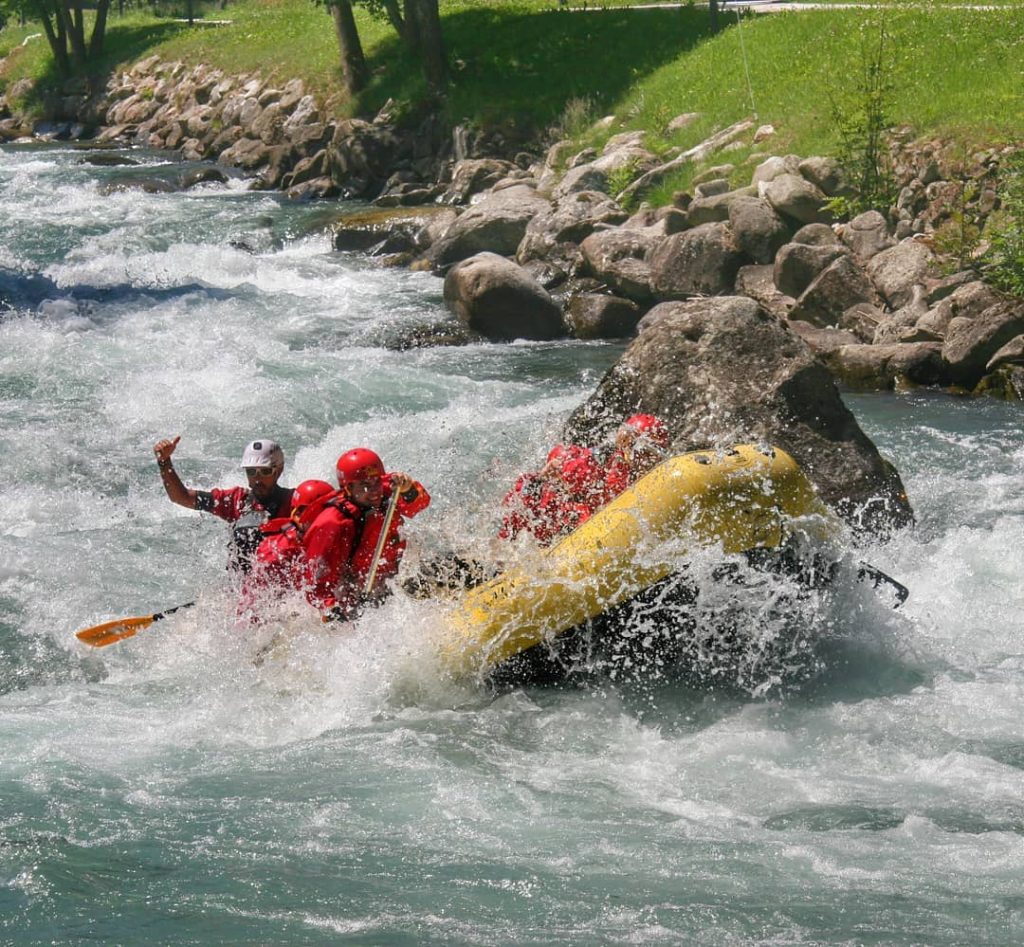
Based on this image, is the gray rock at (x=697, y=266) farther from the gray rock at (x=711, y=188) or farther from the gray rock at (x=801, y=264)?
the gray rock at (x=711, y=188)

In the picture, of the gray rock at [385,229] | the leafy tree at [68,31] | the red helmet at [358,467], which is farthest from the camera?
the leafy tree at [68,31]

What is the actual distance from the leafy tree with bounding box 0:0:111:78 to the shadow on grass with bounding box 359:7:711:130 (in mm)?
14340

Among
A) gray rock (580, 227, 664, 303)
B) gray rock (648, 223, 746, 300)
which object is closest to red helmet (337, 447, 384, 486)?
gray rock (648, 223, 746, 300)

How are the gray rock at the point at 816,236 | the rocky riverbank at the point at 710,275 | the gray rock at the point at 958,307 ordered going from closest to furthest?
the rocky riverbank at the point at 710,275
the gray rock at the point at 958,307
the gray rock at the point at 816,236

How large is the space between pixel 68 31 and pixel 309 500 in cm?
3654

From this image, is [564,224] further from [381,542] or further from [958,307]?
[381,542]

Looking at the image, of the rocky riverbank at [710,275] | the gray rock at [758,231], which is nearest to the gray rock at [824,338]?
the rocky riverbank at [710,275]

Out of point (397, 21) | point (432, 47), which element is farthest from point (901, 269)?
point (397, 21)

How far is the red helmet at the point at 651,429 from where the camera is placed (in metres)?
8.09

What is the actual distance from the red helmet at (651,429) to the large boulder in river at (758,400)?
608 millimetres

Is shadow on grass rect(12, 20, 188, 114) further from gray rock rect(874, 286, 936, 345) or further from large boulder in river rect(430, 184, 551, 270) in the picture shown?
gray rock rect(874, 286, 936, 345)

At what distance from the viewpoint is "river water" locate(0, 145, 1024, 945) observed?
5152 millimetres

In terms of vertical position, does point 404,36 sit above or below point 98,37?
below

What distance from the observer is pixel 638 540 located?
679 cm
